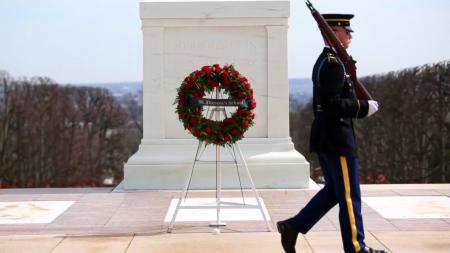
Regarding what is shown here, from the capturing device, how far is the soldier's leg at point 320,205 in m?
5.54

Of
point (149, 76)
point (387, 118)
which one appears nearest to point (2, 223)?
point (149, 76)

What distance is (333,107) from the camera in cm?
532

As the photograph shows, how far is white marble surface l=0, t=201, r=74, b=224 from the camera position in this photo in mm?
7570

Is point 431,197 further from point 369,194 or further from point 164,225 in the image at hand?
point 164,225

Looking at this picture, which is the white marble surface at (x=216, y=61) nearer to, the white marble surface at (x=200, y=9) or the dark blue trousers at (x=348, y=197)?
the white marble surface at (x=200, y=9)

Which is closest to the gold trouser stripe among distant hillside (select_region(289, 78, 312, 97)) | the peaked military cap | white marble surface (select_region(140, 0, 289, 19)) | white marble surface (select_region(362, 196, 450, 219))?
the peaked military cap

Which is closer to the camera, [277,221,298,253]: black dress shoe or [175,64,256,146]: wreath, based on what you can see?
[277,221,298,253]: black dress shoe

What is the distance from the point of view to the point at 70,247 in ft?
20.7

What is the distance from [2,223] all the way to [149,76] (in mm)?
2804

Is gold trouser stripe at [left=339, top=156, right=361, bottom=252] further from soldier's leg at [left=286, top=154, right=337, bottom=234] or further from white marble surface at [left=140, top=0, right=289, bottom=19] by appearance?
white marble surface at [left=140, top=0, right=289, bottom=19]

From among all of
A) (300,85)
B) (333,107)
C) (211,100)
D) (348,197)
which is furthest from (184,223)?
(300,85)

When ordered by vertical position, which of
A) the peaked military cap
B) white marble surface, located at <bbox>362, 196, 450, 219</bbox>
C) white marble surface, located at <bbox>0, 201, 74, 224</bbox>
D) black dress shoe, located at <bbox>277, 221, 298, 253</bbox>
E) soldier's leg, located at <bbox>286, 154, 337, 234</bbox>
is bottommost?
white marble surface, located at <bbox>0, 201, 74, 224</bbox>

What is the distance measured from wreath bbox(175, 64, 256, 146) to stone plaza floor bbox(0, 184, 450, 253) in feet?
2.53

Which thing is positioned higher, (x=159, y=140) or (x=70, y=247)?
(x=159, y=140)
